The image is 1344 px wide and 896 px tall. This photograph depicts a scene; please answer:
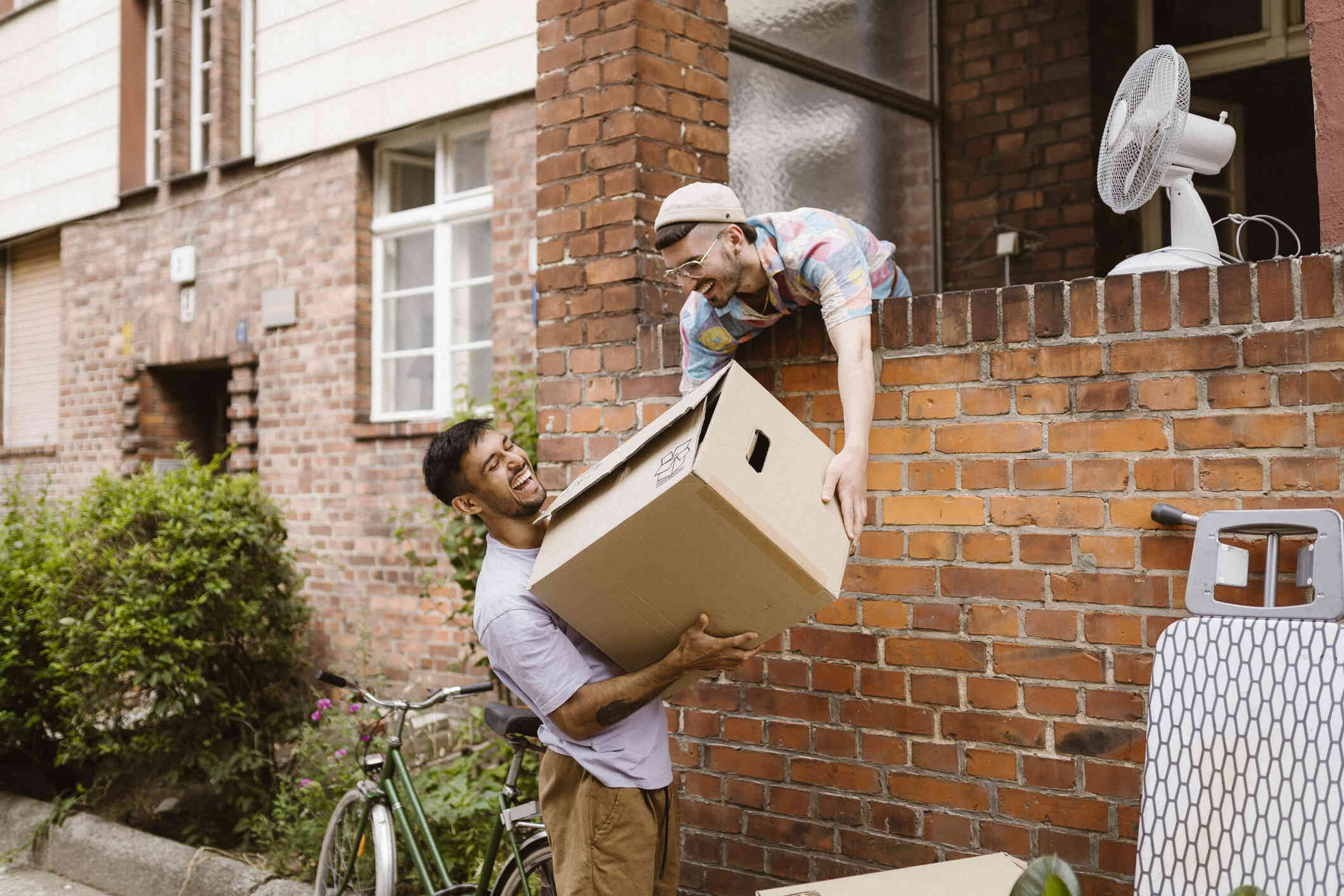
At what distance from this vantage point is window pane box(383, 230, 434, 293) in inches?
281

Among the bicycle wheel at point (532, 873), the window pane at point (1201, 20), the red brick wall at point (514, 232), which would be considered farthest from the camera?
the red brick wall at point (514, 232)

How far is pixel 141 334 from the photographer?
345 inches

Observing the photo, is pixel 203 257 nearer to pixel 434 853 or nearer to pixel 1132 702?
pixel 434 853

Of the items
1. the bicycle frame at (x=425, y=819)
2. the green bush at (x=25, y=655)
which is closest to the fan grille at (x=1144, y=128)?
the bicycle frame at (x=425, y=819)

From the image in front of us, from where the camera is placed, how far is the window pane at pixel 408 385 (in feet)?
23.4

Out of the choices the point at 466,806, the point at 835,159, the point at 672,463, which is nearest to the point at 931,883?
the point at 672,463

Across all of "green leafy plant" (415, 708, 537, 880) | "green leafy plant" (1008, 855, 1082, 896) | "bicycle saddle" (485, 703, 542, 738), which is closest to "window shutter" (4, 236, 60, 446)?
"green leafy plant" (415, 708, 537, 880)

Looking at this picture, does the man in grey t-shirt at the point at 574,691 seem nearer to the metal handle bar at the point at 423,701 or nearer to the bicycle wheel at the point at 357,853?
the metal handle bar at the point at 423,701

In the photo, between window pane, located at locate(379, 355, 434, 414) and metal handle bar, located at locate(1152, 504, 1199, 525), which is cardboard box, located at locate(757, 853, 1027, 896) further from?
window pane, located at locate(379, 355, 434, 414)

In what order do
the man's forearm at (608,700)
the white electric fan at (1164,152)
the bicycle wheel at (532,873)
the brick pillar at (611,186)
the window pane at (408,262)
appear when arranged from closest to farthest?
the man's forearm at (608,700), the white electric fan at (1164,152), the bicycle wheel at (532,873), the brick pillar at (611,186), the window pane at (408,262)

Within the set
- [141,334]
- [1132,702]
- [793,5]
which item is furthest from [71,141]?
[1132,702]

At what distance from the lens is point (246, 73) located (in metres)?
8.37

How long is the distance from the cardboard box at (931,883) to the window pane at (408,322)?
18.2ft

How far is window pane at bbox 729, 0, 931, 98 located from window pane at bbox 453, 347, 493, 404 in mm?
2727
